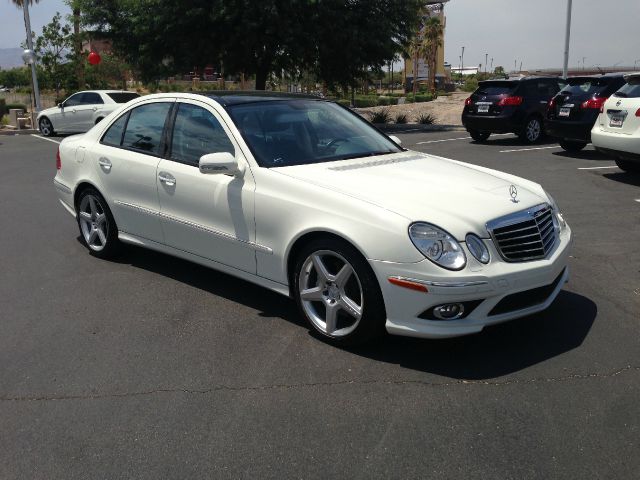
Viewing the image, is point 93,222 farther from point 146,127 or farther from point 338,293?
point 338,293

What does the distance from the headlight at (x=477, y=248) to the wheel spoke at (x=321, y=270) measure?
2.85 feet

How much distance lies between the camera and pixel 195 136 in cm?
519

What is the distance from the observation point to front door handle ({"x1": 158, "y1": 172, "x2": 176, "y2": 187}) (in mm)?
5157

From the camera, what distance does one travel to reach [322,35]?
74.5 feet

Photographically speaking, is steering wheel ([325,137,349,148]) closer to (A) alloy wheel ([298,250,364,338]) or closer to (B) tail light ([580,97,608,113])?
(A) alloy wheel ([298,250,364,338])

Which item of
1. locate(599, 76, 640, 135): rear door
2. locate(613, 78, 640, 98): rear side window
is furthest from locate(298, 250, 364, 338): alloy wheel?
locate(613, 78, 640, 98): rear side window

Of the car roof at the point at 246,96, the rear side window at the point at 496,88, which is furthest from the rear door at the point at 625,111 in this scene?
the car roof at the point at 246,96

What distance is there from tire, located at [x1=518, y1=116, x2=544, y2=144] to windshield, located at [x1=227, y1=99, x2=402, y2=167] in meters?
11.1

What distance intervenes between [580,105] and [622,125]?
10.5 ft

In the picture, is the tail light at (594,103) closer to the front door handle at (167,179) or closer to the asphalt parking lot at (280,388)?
the asphalt parking lot at (280,388)

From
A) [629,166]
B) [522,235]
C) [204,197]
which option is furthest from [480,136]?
[522,235]

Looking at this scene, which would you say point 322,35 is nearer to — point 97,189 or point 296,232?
point 97,189

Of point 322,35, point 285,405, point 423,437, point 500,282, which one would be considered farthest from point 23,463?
point 322,35

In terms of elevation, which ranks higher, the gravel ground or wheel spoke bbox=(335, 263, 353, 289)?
wheel spoke bbox=(335, 263, 353, 289)
